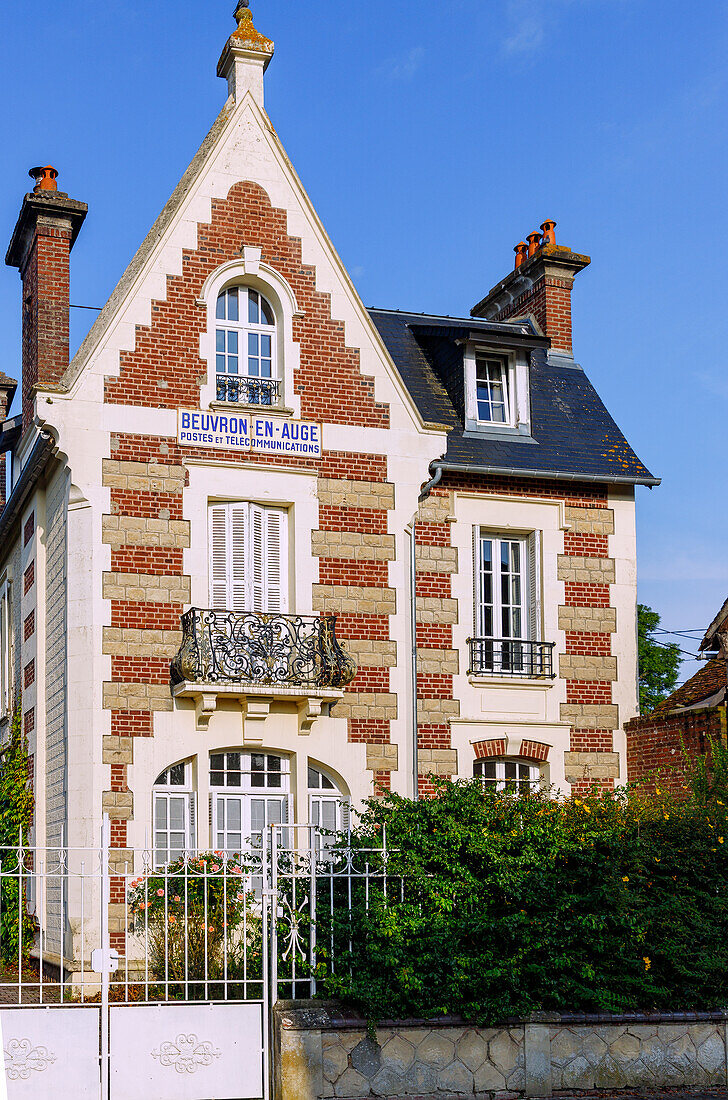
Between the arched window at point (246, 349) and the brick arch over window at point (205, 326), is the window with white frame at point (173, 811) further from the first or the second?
the arched window at point (246, 349)

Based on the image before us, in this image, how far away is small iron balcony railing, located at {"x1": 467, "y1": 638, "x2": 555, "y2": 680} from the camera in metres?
18.1

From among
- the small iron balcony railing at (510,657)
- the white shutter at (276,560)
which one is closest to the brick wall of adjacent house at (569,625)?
the small iron balcony railing at (510,657)

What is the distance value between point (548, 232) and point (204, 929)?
14.5 m

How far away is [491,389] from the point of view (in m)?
19.7

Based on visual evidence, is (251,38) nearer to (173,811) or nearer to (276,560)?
(276,560)

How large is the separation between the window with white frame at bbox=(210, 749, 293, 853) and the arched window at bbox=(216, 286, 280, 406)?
423cm

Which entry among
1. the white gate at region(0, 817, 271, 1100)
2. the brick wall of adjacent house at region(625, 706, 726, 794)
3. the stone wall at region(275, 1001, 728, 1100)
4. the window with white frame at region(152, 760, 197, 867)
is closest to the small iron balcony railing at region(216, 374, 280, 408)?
the window with white frame at region(152, 760, 197, 867)

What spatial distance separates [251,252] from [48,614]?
16.9 ft

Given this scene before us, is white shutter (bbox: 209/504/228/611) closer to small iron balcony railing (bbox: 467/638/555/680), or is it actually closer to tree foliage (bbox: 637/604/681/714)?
small iron balcony railing (bbox: 467/638/555/680)

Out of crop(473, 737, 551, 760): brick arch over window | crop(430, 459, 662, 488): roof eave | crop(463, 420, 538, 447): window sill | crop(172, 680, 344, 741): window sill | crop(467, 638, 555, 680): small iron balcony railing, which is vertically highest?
crop(463, 420, 538, 447): window sill

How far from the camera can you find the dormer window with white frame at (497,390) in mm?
19438

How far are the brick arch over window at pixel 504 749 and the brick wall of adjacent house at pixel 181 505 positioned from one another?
192 centimetres

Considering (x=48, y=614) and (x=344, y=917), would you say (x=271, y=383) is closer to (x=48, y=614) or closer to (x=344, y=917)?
(x=48, y=614)

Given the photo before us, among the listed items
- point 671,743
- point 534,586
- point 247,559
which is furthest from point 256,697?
point 671,743
